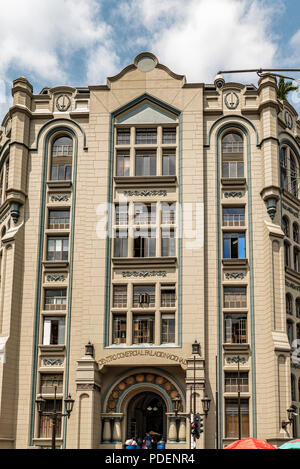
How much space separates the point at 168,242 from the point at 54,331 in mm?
9249

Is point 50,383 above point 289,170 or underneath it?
underneath

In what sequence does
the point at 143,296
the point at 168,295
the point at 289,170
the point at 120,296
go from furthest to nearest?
the point at 289,170
the point at 120,296
the point at 168,295
the point at 143,296

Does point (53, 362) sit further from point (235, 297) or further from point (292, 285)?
point (292, 285)

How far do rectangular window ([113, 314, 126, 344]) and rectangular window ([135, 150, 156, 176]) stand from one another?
974 cm

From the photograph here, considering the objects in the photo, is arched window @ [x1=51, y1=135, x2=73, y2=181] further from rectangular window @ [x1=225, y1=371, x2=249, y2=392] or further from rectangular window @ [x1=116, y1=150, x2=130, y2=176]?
rectangular window @ [x1=225, y1=371, x2=249, y2=392]

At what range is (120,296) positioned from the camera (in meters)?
40.3

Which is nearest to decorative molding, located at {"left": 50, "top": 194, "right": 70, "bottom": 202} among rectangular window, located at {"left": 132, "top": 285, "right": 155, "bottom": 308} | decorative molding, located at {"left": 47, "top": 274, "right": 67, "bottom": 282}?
Answer: decorative molding, located at {"left": 47, "top": 274, "right": 67, "bottom": 282}

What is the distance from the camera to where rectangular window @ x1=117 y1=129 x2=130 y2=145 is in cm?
4347

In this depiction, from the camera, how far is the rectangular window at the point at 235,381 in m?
38.6

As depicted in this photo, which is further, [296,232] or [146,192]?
[296,232]

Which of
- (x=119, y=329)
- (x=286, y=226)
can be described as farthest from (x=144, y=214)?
(x=286, y=226)

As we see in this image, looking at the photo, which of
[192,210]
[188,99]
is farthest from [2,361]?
[188,99]

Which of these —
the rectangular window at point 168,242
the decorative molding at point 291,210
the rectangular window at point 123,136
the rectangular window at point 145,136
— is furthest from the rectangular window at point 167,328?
the rectangular window at point 123,136

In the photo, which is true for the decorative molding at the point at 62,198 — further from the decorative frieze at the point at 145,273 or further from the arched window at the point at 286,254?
the arched window at the point at 286,254
